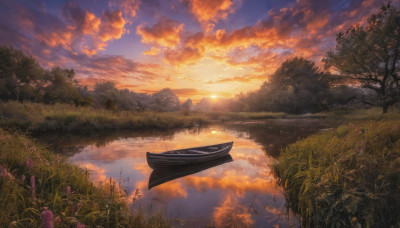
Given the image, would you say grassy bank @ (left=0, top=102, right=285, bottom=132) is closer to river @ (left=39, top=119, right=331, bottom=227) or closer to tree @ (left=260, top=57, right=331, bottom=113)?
river @ (left=39, top=119, right=331, bottom=227)

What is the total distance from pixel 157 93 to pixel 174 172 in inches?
2935

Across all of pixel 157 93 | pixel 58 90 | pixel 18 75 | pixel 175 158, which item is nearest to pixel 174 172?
pixel 175 158

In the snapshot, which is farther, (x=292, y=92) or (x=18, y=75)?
(x=292, y=92)

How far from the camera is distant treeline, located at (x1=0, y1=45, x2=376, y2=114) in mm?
35719

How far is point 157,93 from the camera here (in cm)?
7931

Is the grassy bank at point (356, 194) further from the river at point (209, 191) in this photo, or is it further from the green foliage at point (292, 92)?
the green foliage at point (292, 92)

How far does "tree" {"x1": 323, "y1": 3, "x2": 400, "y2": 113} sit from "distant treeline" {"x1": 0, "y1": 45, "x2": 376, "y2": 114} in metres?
2.26

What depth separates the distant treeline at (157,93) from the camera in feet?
117

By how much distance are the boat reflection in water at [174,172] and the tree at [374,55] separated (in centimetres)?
2121

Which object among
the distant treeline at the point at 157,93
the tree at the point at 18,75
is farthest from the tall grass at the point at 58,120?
the tree at the point at 18,75

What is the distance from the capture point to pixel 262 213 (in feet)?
16.2

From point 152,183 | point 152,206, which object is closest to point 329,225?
point 152,206

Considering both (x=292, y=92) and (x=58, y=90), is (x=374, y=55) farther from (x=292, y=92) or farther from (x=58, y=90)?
(x=58, y=90)

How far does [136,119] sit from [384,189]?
872 inches
